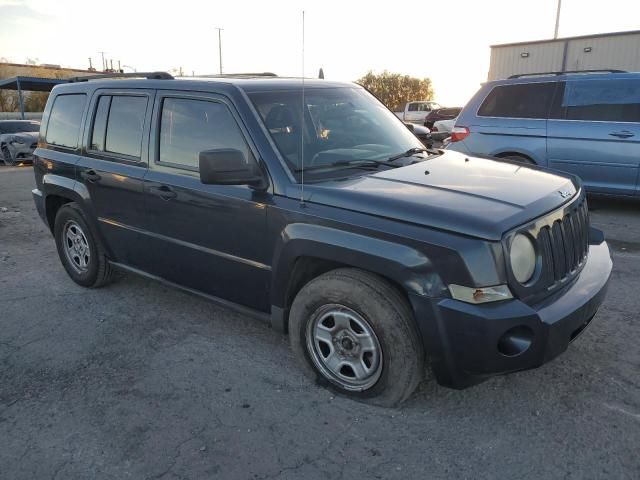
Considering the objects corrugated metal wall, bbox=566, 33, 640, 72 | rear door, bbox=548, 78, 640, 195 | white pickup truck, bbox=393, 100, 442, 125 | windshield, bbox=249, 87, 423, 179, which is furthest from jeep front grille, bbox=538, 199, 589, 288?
white pickup truck, bbox=393, 100, 442, 125

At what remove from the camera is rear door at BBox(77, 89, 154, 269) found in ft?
13.1

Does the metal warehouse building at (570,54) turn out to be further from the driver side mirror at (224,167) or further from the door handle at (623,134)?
the driver side mirror at (224,167)

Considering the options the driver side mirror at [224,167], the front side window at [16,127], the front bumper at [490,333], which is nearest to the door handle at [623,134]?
the front bumper at [490,333]

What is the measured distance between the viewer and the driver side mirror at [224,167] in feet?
9.90

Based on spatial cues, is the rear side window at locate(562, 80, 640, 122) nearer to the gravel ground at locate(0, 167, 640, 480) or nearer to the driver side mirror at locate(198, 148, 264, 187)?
the gravel ground at locate(0, 167, 640, 480)

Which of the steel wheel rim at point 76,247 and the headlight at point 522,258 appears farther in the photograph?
the steel wheel rim at point 76,247

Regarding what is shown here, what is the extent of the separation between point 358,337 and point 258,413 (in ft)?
2.31

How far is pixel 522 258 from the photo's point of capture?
8.71 feet

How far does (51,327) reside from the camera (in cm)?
423

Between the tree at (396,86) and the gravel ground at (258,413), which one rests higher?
the tree at (396,86)

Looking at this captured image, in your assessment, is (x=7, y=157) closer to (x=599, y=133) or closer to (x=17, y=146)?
(x=17, y=146)

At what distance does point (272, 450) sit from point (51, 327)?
241cm

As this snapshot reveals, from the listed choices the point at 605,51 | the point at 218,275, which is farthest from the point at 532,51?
the point at 218,275

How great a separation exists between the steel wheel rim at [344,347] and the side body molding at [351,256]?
0.91ft
